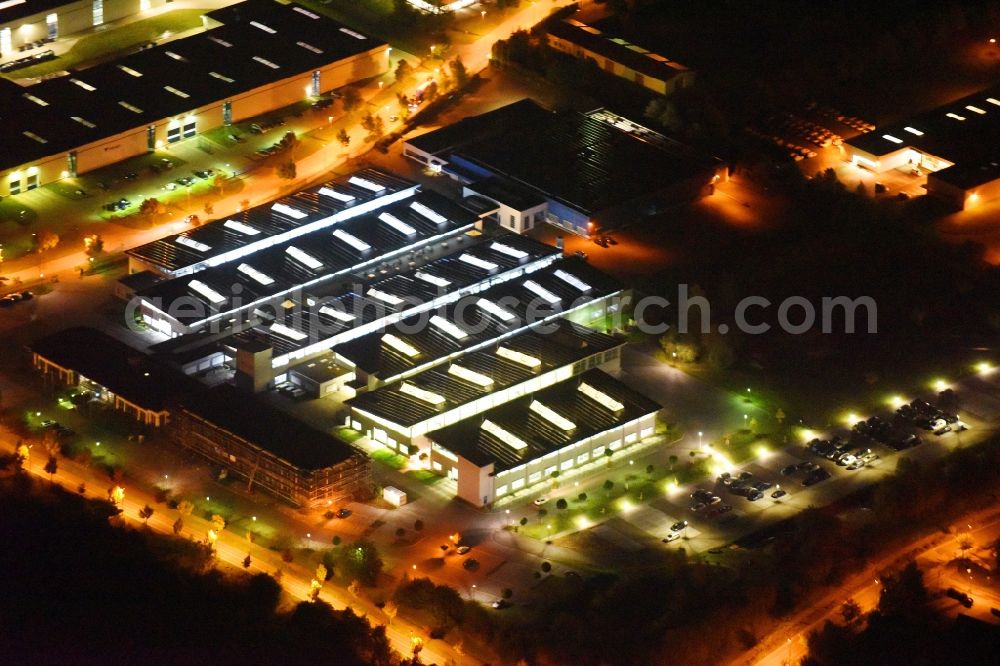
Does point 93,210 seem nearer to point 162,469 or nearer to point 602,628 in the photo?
point 162,469

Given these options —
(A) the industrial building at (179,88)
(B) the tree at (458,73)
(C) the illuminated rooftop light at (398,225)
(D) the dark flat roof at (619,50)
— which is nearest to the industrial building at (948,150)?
(D) the dark flat roof at (619,50)

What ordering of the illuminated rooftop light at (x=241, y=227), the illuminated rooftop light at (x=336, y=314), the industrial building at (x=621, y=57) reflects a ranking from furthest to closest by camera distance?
the industrial building at (x=621, y=57)
the illuminated rooftop light at (x=241, y=227)
the illuminated rooftop light at (x=336, y=314)

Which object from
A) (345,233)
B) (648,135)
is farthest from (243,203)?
(648,135)

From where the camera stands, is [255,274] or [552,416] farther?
[255,274]

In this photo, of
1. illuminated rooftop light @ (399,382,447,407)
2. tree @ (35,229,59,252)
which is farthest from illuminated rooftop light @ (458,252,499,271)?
tree @ (35,229,59,252)

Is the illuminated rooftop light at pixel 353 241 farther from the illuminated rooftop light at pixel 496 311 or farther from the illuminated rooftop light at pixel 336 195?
the illuminated rooftop light at pixel 496 311

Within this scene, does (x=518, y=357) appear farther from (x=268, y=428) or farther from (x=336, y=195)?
(x=336, y=195)

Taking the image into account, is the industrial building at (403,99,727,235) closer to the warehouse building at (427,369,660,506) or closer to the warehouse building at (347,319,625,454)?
the warehouse building at (347,319,625,454)

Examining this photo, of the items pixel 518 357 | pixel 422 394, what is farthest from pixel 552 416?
pixel 422 394
